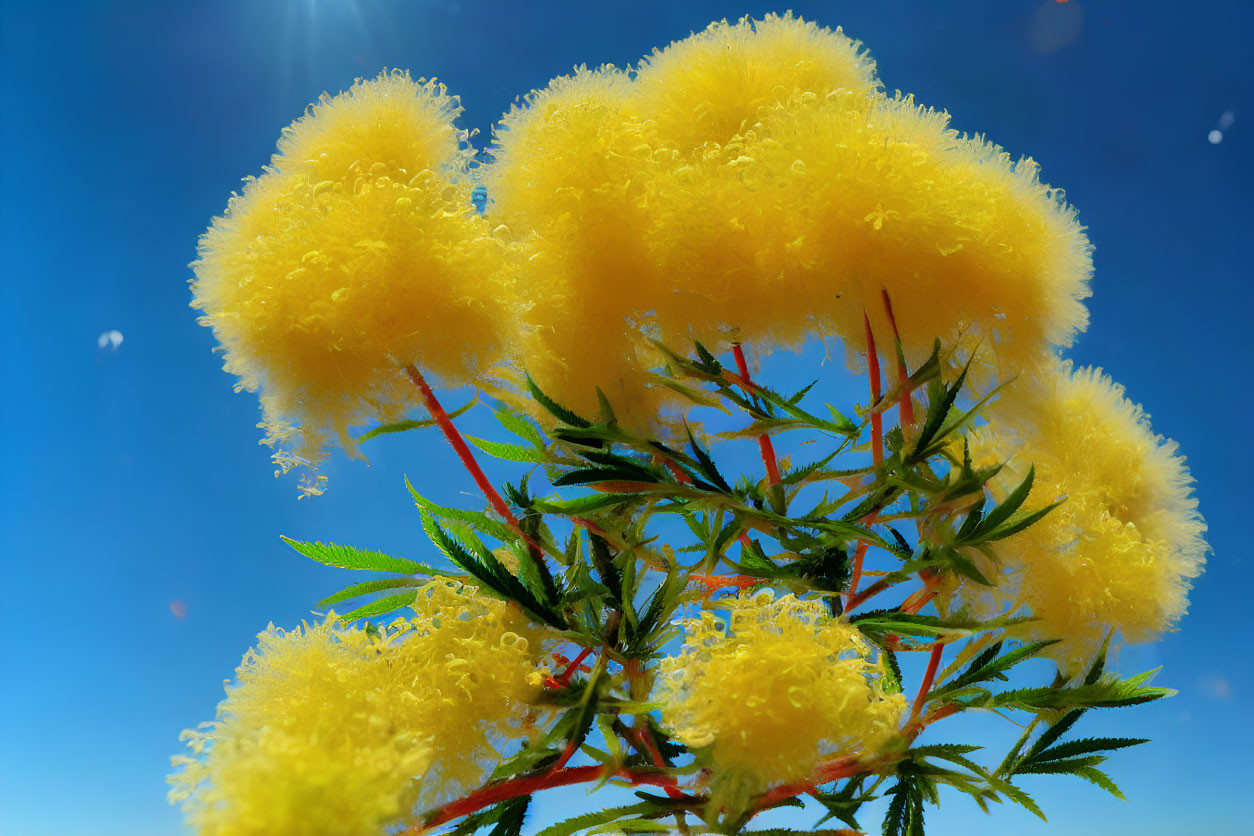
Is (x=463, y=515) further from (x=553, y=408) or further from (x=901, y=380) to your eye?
(x=901, y=380)

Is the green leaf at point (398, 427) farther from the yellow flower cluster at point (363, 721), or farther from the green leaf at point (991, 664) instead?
the green leaf at point (991, 664)

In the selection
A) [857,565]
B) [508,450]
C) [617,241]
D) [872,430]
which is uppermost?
[617,241]

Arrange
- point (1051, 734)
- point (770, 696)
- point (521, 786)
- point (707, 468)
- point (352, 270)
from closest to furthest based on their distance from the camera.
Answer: point (770, 696)
point (352, 270)
point (521, 786)
point (707, 468)
point (1051, 734)

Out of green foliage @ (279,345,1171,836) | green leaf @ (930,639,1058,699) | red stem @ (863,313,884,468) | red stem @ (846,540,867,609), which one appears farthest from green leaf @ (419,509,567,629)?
green leaf @ (930,639,1058,699)

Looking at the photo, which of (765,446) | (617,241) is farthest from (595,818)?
(617,241)

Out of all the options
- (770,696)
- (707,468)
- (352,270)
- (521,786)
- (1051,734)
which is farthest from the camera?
(1051,734)

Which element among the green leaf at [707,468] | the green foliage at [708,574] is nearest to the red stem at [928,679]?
the green foliage at [708,574]

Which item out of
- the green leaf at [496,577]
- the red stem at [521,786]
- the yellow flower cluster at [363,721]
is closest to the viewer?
the yellow flower cluster at [363,721]
